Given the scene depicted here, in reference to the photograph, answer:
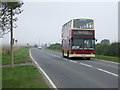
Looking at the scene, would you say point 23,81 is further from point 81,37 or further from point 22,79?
point 81,37

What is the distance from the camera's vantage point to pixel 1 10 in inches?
704

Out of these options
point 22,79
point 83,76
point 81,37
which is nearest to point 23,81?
point 22,79

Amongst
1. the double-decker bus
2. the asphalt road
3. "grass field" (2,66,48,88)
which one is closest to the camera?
"grass field" (2,66,48,88)

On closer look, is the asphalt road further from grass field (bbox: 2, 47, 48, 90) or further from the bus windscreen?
the bus windscreen

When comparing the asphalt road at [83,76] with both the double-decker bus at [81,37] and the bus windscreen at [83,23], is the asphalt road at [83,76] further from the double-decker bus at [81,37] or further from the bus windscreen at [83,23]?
the bus windscreen at [83,23]

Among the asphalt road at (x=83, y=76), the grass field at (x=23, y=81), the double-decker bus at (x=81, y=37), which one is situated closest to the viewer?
the grass field at (x=23, y=81)

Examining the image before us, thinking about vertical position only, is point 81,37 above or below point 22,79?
above

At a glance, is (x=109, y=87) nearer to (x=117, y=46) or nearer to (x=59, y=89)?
(x=59, y=89)

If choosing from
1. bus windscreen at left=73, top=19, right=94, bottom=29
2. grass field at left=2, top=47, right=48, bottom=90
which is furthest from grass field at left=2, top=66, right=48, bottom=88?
bus windscreen at left=73, top=19, right=94, bottom=29

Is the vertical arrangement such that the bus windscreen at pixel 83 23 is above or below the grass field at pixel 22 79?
above

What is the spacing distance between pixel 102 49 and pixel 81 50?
64.7 ft

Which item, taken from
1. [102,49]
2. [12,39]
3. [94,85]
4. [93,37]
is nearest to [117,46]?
[102,49]

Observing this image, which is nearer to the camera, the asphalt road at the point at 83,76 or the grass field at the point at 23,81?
the grass field at the point at 23,81

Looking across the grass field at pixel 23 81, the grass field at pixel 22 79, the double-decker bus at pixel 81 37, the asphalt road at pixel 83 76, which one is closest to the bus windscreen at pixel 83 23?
the double-decker bus at pixel 81 37
